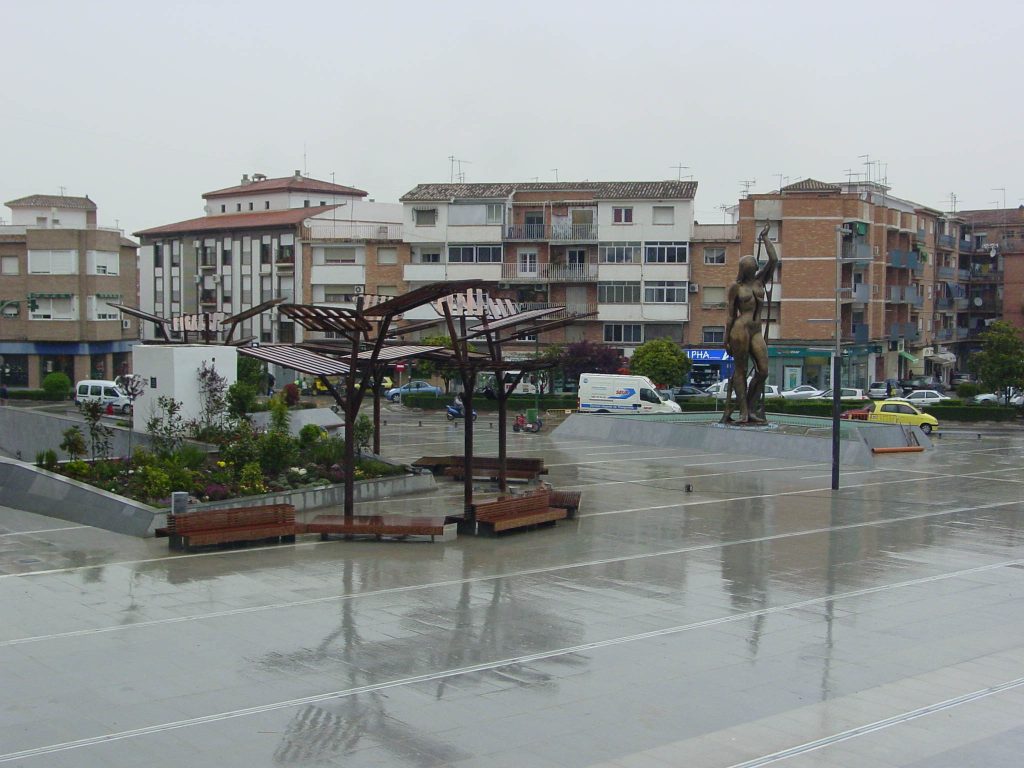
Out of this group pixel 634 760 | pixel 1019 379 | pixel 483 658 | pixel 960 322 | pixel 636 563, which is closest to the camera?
pixel 634 760

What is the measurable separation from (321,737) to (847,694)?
501 cm

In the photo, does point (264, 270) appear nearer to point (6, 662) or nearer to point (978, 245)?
point (978, 245)

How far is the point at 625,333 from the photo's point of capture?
6406cm

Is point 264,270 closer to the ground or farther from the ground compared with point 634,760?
farther from the ground

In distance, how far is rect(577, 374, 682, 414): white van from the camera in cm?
4847

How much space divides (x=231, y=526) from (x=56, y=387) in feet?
122

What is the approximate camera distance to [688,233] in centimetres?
6262

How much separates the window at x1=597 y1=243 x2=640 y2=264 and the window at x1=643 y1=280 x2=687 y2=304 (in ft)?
5.32

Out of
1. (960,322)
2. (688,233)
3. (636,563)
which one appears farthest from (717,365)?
(636,563)

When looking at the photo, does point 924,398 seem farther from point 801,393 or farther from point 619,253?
point 619,253

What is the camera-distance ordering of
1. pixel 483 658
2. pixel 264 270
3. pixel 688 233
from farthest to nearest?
pixel 264 270 → pixel 688 233 → pixel 483 658

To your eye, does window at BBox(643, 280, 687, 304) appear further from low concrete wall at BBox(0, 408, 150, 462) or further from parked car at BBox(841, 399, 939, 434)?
low concrete wall at BBox(0, 408, 150, 462)

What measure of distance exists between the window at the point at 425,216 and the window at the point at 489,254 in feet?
9.98

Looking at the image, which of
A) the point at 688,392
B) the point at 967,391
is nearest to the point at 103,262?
the point at 688,392
